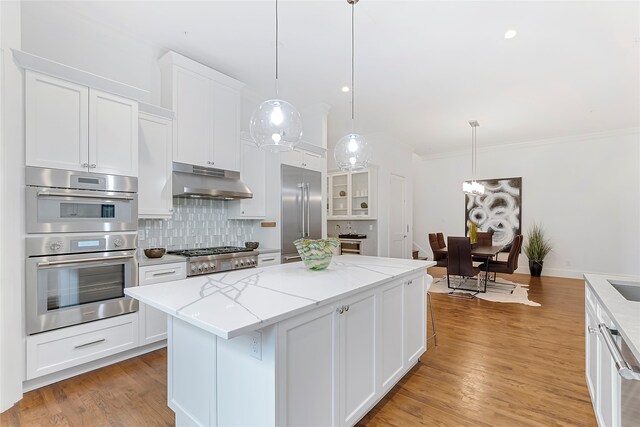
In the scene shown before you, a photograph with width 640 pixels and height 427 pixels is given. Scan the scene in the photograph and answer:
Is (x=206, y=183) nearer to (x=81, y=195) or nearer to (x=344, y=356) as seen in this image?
(x=81, y=195)

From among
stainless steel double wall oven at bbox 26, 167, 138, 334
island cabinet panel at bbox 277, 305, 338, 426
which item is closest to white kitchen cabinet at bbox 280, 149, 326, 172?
stainless steel double wall oven at bbox 26, 167, 138, 334

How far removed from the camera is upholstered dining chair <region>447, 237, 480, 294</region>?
500 cm

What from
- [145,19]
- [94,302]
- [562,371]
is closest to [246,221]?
[94,302]

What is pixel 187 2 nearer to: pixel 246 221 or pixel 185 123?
pixel 185 123

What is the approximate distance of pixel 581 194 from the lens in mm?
6520

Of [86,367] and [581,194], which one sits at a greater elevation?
[581,194]

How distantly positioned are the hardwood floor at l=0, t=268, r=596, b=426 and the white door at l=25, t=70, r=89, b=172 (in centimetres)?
169

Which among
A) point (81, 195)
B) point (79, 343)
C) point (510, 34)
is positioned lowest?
point (79, 343)

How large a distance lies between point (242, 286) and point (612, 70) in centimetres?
483

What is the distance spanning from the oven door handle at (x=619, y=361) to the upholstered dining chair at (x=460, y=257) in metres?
3.70

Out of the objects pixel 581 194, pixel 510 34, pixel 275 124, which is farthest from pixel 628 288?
pixel 581 194

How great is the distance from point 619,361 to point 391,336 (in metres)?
1.24

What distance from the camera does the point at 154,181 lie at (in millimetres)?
3088

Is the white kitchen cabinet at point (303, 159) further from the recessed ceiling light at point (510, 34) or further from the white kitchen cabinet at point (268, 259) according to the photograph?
the recessed ceiling light at point (510, 34)
